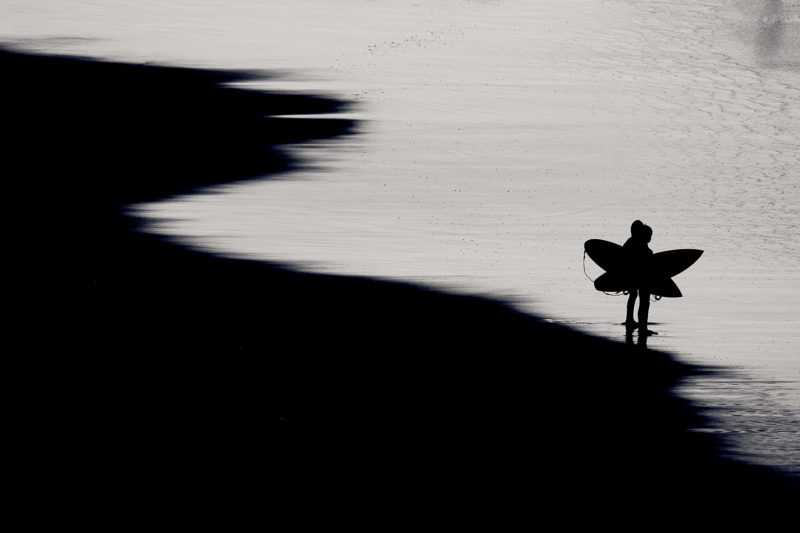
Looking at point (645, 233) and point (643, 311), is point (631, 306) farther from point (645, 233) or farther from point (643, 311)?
point (645, 233)

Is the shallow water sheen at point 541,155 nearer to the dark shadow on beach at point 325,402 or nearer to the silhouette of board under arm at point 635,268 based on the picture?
the dark shadow on beach at point 325,402

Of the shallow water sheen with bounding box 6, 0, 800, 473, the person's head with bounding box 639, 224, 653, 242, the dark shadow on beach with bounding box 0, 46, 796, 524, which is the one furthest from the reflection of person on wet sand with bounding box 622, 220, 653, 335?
the shallow water sheen with bounding box 6, 0, 800, 473

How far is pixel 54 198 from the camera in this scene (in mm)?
15844

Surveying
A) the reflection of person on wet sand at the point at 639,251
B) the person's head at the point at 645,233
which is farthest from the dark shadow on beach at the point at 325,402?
the person's head at the point at 645,233

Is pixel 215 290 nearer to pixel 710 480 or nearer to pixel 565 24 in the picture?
pixel 710 480

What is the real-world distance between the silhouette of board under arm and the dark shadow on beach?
71 cm

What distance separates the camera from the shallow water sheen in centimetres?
1211

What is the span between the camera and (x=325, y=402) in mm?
8297

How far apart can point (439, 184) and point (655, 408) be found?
872cm

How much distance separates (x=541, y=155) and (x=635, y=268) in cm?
972

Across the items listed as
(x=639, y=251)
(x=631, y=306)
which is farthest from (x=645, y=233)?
(x=631, y=306)

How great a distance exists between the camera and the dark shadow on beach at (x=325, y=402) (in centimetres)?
637

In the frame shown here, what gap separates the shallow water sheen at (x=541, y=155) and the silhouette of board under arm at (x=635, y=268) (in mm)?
849

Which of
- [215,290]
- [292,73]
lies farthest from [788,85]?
[215,290]
